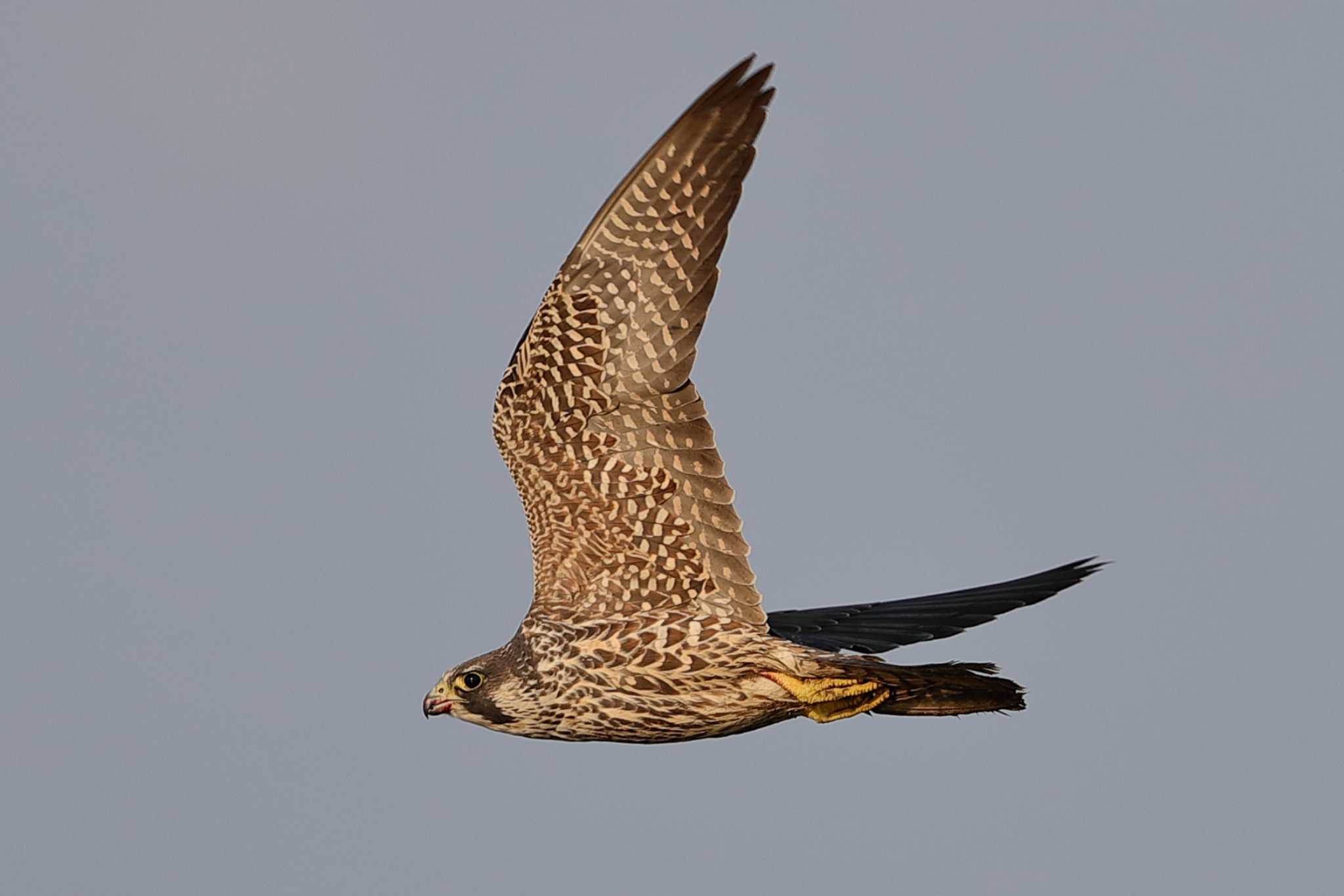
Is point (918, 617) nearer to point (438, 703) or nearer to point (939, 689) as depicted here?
point (939, 689)

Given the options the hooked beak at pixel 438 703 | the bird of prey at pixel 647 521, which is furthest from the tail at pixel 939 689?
the hooked beak at pixel 438 703

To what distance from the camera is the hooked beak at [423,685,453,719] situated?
14438mm

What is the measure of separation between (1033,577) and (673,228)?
441 cm

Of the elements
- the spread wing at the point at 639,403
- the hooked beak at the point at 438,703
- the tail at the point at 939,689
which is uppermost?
the spread wing at the point at 639,403

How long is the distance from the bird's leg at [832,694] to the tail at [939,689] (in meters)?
0.06

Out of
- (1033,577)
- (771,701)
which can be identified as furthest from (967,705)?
(1033,577)

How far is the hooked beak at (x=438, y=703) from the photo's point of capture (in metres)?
14.4

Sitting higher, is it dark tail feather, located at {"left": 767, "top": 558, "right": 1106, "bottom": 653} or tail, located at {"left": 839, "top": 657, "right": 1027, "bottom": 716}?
dark tail feather, located at {"left": 767, "top": 558, "right": 1106, "bottom": 653}

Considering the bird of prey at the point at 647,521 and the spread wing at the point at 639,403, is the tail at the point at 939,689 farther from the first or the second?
the spread wing at the point at 639,403

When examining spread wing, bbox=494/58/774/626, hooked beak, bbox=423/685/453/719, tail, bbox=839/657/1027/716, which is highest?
spread wing, bbox=494/58/774/626

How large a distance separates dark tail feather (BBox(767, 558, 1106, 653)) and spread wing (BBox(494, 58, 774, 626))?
50.4 inches

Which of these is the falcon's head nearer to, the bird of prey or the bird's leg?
the bird of prey

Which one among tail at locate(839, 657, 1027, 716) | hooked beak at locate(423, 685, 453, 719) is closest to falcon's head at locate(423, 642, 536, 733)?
hooked beak at locate(423, 685, 453, 719)

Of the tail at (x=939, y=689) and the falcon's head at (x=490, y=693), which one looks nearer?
the tail at (x=939, y=689)
